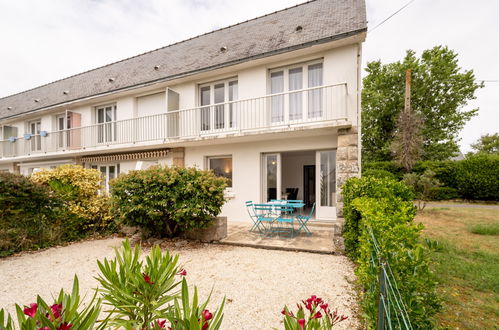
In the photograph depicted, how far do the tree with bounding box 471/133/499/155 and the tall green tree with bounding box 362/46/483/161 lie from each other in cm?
1581

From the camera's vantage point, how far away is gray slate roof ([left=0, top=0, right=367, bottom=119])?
7910mm

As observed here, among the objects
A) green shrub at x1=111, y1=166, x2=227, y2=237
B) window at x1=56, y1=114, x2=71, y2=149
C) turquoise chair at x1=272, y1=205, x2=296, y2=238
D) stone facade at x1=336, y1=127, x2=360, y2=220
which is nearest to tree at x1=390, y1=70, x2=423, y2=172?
stone facade at x1=336, y1=127, x2=360, y2=220

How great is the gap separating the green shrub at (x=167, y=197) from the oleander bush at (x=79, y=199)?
1.30 metres

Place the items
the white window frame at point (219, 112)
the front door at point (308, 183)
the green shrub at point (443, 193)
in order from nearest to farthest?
the white window frame at point (219, 112) < the green shrub at point (443, 193) < the front door at point (308, 183)

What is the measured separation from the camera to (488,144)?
31.5 meters

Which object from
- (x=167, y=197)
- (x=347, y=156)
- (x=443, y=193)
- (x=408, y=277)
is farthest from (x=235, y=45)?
(x=443, y=193)

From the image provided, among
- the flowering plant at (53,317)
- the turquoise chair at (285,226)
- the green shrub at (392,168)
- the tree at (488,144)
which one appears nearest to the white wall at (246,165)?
the turquoise chair at (285,226)

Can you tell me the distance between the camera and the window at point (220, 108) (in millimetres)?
9117

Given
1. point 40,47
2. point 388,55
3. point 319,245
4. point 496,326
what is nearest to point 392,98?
point 388,55

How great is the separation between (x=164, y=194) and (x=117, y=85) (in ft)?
33.3

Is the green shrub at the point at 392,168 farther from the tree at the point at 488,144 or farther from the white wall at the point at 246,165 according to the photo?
the tree at the point at 488,144

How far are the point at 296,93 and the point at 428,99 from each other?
19206 millimetres

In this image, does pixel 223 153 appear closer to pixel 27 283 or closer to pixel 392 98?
pixel 27 283

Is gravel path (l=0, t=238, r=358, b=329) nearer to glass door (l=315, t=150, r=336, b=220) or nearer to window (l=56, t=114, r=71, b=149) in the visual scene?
glass door (l=315, t=150, r=336, b=220)
